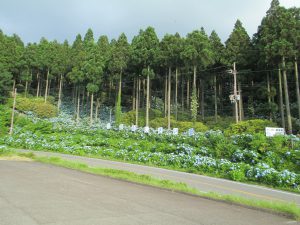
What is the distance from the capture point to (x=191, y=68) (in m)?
42.0

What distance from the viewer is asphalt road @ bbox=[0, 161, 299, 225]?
5.36m

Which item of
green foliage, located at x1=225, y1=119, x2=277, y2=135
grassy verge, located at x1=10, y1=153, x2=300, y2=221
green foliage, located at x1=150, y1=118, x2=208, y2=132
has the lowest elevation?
grassy verge, located at x1=10, y1=153, x2=300, y2=221

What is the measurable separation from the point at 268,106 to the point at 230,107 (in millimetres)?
11482

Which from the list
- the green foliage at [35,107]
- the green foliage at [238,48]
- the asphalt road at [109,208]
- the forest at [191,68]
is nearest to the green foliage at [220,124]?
the forest at [191,68]

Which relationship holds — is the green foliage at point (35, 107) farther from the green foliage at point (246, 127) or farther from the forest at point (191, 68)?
the green foliage at point (246, 127)

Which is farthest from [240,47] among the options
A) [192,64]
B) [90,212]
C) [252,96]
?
[90,212]

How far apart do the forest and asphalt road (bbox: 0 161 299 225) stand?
2088 cm

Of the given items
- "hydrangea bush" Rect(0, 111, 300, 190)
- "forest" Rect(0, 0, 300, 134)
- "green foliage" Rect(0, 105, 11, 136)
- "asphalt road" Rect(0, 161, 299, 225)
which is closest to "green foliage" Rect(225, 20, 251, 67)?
"forest" Rect(0, 0, 300, 134)

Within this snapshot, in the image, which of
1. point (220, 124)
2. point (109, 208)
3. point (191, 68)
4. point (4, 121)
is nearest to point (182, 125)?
point (220, 124)

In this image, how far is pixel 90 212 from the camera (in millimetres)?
5887

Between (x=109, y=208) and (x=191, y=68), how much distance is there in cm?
3713

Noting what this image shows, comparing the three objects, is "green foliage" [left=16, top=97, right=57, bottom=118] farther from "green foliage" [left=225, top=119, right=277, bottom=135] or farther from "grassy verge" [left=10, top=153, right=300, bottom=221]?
"grassy verge" [left=10, top=153, right=300, bottom=221]

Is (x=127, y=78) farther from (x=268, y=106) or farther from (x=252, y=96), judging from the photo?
(x=268, y=106)

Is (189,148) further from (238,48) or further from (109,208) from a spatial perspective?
(238,48)
